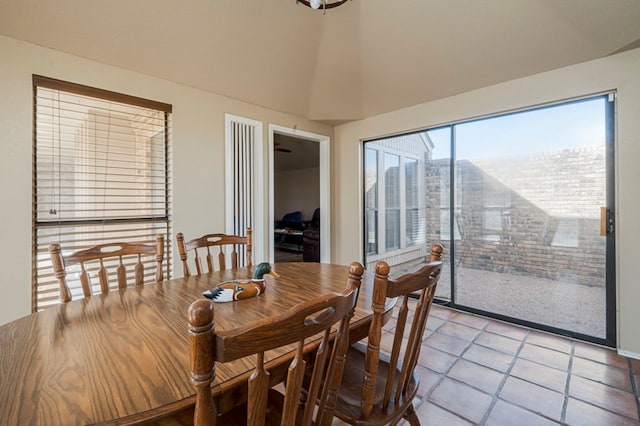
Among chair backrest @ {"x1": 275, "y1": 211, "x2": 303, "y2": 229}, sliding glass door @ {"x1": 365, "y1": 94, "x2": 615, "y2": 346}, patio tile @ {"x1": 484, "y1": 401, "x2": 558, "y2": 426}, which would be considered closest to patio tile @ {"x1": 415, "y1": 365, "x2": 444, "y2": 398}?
patio tile @ {"x1": 484, "y1": 401, "x2": 558, "y2": 426}

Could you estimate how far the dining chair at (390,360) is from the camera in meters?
0.93

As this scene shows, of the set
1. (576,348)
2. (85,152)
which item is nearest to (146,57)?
(85,152)

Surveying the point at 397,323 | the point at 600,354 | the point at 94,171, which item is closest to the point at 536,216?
the point at 600,354

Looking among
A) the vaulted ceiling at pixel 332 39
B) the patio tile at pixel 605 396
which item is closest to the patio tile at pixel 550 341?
the patio tile at pixel 605 396

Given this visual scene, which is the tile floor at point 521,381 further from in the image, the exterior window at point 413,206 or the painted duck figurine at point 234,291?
the exterior window at point 413,206

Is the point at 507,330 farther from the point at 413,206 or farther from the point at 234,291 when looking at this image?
the point at 234,291

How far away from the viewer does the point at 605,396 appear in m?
1.79

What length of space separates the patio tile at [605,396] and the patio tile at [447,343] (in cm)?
69

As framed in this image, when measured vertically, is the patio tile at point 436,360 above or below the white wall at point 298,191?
below

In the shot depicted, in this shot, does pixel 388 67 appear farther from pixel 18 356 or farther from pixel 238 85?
pixel 18 356

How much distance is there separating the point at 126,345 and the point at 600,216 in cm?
338

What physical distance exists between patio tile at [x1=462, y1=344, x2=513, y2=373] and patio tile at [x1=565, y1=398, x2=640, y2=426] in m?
0.43

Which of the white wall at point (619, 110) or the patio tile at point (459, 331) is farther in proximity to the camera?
the patio tile at point (459, 331)

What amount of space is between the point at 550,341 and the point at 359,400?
7.69 feet
